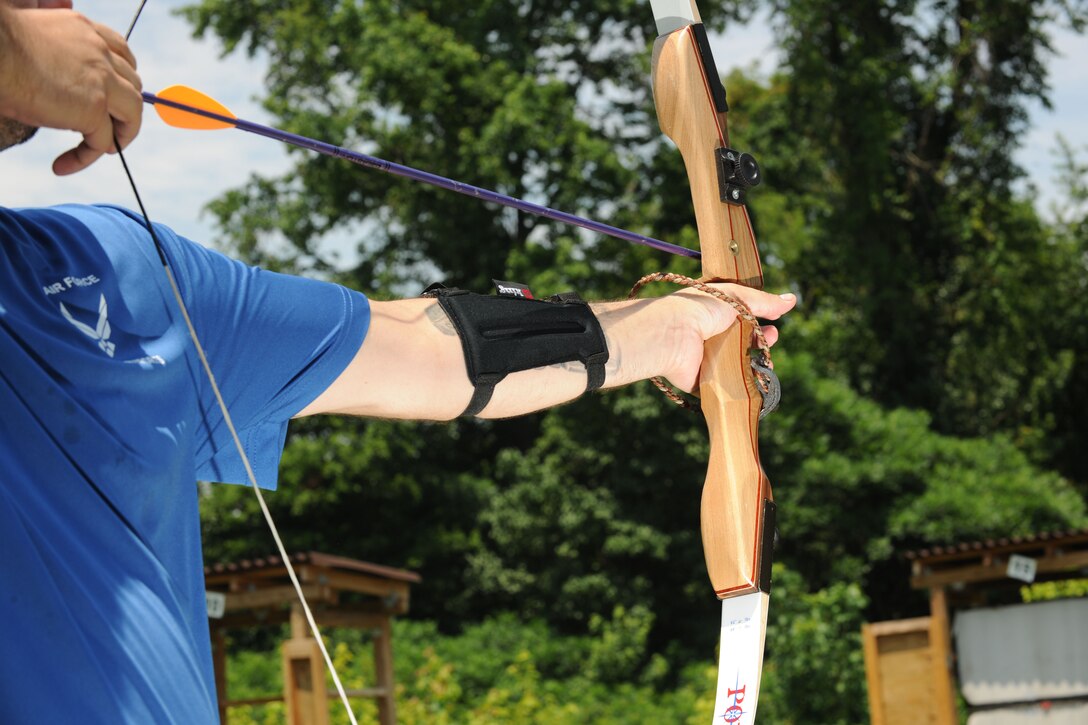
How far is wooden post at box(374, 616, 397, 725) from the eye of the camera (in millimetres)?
6488

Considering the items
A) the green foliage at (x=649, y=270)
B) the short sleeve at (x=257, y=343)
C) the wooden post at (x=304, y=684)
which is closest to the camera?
the short sleeve at (x=257, y=343)

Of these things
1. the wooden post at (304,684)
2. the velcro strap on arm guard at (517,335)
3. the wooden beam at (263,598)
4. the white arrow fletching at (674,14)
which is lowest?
the velcro strap on arm guard at (517,335)

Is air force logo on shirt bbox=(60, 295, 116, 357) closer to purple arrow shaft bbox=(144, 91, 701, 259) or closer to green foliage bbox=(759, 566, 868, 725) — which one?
purple arrow shaft bbox=(144, 91, 701, 259)

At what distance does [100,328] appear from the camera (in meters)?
0.84

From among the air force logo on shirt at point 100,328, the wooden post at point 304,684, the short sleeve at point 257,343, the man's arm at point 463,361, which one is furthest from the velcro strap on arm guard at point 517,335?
the wooden post at point 304,684

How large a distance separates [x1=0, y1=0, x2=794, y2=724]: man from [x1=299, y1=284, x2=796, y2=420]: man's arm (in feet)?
0.13

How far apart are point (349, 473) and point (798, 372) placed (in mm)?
4069

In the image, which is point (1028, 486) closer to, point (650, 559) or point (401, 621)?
point (650, 559)

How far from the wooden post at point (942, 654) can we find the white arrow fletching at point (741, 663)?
540 cm

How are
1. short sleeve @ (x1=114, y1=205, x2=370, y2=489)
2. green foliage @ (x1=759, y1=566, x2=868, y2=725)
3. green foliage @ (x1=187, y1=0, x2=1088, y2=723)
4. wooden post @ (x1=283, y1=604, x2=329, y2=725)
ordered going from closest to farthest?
short sleeve @ (x1=114, y1=205, x2=370, y2=489)
wooden post @ (x1=283, y1=604, x2=329, y2=725)
green foliage @ (x1=759, y1=566, x2=868, y2=725)
green foliage @ (x1=187, y1=0, x2=1088, y2=723)

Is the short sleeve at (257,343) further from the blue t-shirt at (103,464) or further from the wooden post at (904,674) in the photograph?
the wooden post at (904,674)

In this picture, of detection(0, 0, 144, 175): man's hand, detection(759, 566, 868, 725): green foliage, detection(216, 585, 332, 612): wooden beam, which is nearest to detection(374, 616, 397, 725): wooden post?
detection(216, 585, 332, 612): wooden beam

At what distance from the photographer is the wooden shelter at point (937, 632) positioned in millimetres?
6375

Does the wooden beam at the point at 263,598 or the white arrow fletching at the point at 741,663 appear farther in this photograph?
the wooden beam at the point at 263,598
